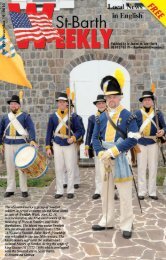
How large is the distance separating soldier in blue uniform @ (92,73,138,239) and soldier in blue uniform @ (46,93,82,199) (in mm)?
2050

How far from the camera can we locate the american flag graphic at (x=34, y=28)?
33.8ft

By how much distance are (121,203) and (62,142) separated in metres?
2.44

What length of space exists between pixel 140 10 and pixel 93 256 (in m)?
8.44

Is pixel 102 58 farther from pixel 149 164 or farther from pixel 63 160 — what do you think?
pixel 149 164

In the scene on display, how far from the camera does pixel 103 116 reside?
5.58m

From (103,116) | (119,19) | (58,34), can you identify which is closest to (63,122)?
(103,116)

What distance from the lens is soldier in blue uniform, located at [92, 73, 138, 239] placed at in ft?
17.6

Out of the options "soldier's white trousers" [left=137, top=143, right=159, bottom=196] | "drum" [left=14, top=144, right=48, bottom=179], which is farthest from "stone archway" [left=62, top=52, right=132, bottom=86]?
"drum" [left=14, top=144, right=48, bottom=179]

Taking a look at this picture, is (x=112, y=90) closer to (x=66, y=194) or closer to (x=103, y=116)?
(x=103, y=116)

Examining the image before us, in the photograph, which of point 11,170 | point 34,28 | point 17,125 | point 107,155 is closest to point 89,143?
point 17,125

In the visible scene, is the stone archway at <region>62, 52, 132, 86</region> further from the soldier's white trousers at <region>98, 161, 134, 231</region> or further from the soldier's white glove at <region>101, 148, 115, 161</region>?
the soldier's white glove at <region>101, 148, 115, 161</region>

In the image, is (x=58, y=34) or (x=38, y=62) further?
(x=38, y=62)

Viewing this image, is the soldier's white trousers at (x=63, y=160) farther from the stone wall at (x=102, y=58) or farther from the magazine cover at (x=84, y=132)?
the stone wall at (x=102, y=58)

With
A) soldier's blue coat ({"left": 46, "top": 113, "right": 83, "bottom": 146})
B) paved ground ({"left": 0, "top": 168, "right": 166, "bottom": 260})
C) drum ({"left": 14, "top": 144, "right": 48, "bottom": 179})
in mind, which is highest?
soldier's blue coat ({"left": 46, "top": 113, "right": 83, "bottom": 146})
